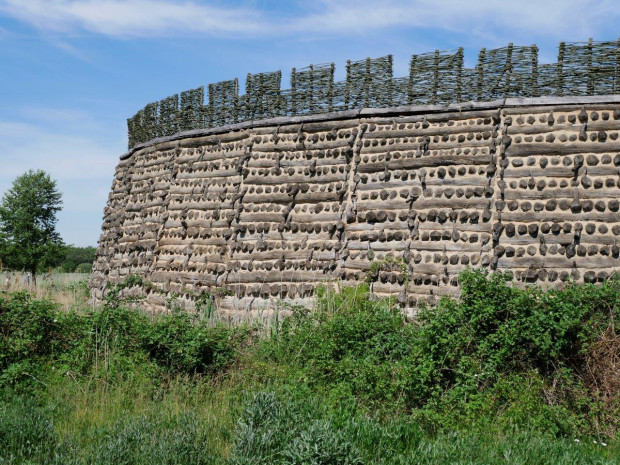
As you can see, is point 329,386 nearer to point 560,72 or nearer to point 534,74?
point 534,74

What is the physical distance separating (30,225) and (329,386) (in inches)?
1138

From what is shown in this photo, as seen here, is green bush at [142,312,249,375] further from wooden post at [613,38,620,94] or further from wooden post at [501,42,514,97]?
wooden post at [613,38,620,94]

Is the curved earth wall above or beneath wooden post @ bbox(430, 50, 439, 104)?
beneath

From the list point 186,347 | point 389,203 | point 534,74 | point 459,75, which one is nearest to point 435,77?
point 459,75

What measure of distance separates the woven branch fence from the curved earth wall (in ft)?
1.60

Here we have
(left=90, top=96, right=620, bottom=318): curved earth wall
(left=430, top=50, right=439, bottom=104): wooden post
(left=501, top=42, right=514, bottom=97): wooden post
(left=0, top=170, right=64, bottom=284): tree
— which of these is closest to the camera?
(left=90, top=96, right=620, bottom=318): curved earth wall

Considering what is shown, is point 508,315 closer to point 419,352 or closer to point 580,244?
point 419,352

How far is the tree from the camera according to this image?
3250 centimetres

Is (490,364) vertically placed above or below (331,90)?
below

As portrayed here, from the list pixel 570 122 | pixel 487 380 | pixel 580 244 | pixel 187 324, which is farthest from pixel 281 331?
pixel 570 122

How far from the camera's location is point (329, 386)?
846cm

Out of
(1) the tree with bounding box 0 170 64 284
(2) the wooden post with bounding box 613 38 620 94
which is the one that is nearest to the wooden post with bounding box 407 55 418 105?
(2) the wooden post with bounding box 613 38 620 94

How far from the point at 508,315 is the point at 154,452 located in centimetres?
472

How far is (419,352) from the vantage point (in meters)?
Result: 8.41
